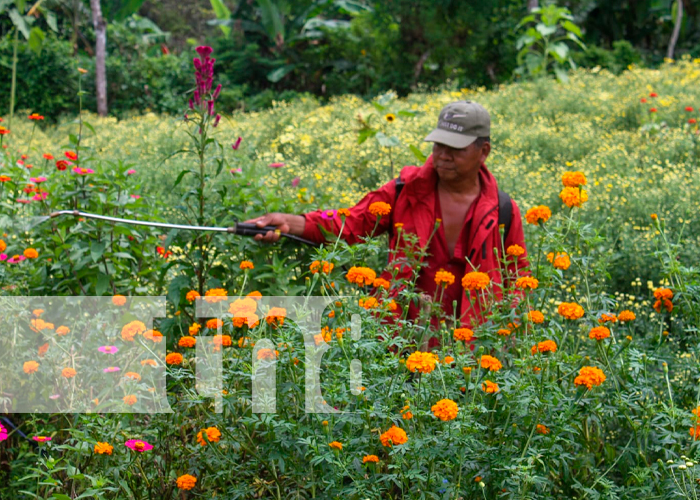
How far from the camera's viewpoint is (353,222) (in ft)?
10.0

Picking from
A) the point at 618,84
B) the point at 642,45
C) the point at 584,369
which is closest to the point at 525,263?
the point at 584,369

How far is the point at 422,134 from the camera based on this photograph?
293 inches

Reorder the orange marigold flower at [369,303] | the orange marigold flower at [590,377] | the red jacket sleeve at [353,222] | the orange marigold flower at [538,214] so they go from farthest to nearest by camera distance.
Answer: the red jacket sleeve at [353,222]
the orange marigold flower at [538,214]
the orange marigold flower at [369,303]
the orange marigold flower at [590,377]

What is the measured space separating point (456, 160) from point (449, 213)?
0.25 m

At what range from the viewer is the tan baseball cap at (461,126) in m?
2.99

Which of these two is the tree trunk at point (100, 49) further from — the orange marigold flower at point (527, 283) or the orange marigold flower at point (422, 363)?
the orange marigold flower at point (422, 363)

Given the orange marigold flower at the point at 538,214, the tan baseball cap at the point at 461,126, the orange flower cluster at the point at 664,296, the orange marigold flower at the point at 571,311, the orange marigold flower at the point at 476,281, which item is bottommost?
the orange flower cluster at the point at 664,296

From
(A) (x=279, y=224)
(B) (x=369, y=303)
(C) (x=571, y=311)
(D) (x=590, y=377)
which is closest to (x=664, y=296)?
(C) (x=571, y=311)

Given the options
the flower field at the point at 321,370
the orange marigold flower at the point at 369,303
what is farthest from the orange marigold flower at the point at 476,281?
the orange marigold flower at the point at 369,303

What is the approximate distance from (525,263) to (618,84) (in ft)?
25.8

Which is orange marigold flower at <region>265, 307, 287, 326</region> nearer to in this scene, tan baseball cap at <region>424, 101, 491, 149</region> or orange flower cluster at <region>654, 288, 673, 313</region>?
orange flower cluster at <region>654, 288, 673, 313</region>

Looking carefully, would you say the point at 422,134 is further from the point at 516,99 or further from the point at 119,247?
the point at 119,247

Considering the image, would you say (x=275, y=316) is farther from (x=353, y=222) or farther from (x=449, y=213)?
(x=449, y=213)

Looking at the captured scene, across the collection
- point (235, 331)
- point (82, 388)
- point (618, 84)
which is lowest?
point (82, 388)
